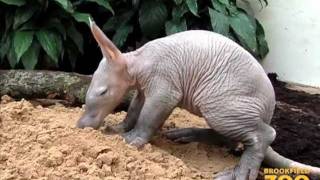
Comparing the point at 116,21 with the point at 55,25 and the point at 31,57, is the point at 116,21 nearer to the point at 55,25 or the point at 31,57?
the point at 55,25

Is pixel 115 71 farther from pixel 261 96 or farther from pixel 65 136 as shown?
pixel 261 96

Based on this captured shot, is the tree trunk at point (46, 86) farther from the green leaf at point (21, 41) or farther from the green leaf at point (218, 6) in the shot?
the green leaf at point (218, 6)

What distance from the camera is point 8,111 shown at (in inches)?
159

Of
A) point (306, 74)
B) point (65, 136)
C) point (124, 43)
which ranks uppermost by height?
point (65, 136)

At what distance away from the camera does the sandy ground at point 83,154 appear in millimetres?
3350

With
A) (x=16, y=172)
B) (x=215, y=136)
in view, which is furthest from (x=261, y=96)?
(x=16, y=172)

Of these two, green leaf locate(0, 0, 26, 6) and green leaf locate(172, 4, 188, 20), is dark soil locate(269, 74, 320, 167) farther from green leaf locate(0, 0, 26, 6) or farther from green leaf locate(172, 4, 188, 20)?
green leaf locate(0, 0, 26, 6)

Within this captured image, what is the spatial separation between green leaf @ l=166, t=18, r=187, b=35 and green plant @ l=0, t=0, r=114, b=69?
611 millimetres

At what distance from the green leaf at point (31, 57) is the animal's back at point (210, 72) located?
175 centimetres

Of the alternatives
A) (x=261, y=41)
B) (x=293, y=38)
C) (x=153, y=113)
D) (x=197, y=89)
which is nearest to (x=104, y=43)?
(x=153, y=113)

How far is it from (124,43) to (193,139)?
2.02 m

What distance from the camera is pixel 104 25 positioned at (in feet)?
19.3

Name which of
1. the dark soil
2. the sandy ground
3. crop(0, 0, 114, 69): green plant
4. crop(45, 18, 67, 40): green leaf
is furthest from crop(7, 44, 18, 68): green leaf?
the dark soil

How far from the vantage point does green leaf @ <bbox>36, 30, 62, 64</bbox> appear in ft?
17.1
